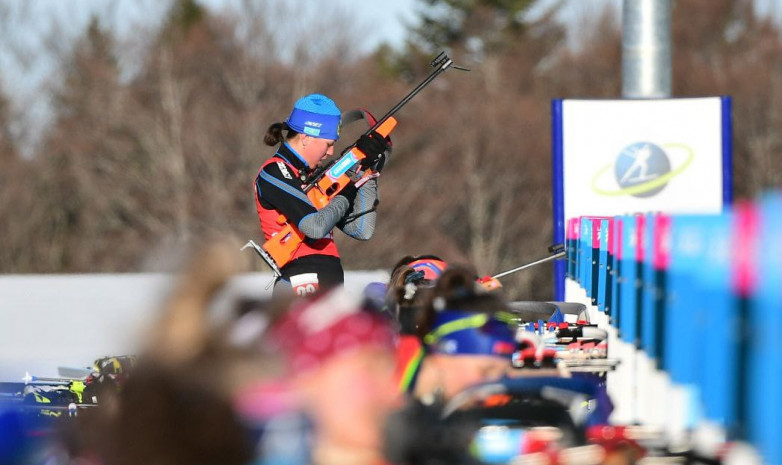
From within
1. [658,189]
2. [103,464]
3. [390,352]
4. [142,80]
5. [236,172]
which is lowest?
[103,464]

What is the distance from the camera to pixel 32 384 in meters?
5.78


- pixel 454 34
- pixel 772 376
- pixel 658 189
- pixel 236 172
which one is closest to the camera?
pixel 772 376

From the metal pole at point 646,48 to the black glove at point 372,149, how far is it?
20.4 feet

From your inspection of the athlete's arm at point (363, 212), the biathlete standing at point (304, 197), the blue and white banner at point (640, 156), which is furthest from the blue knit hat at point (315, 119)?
the blue and white banner at point (640, 156)

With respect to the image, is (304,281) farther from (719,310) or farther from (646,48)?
(646,48)

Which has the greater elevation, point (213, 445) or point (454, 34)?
point (454, 34)

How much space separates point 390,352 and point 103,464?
61 cm

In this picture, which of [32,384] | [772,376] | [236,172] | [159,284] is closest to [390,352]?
[159,284]

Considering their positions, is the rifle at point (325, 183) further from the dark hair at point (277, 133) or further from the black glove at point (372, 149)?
the dark hair at point (277, 133)

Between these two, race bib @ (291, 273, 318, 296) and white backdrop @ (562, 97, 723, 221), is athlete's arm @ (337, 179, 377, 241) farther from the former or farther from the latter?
white backdrop @ (562, 97, 723, 221)

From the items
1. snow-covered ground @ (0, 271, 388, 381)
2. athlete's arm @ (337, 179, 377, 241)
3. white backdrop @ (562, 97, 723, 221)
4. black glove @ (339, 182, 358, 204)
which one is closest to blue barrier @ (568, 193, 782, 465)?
black glove @ (339, 182, 358, 204)

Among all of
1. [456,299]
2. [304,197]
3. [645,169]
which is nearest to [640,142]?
[645,169]

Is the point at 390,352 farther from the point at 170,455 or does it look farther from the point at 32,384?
the point at 32,384

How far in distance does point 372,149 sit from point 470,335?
3260 millimetres
